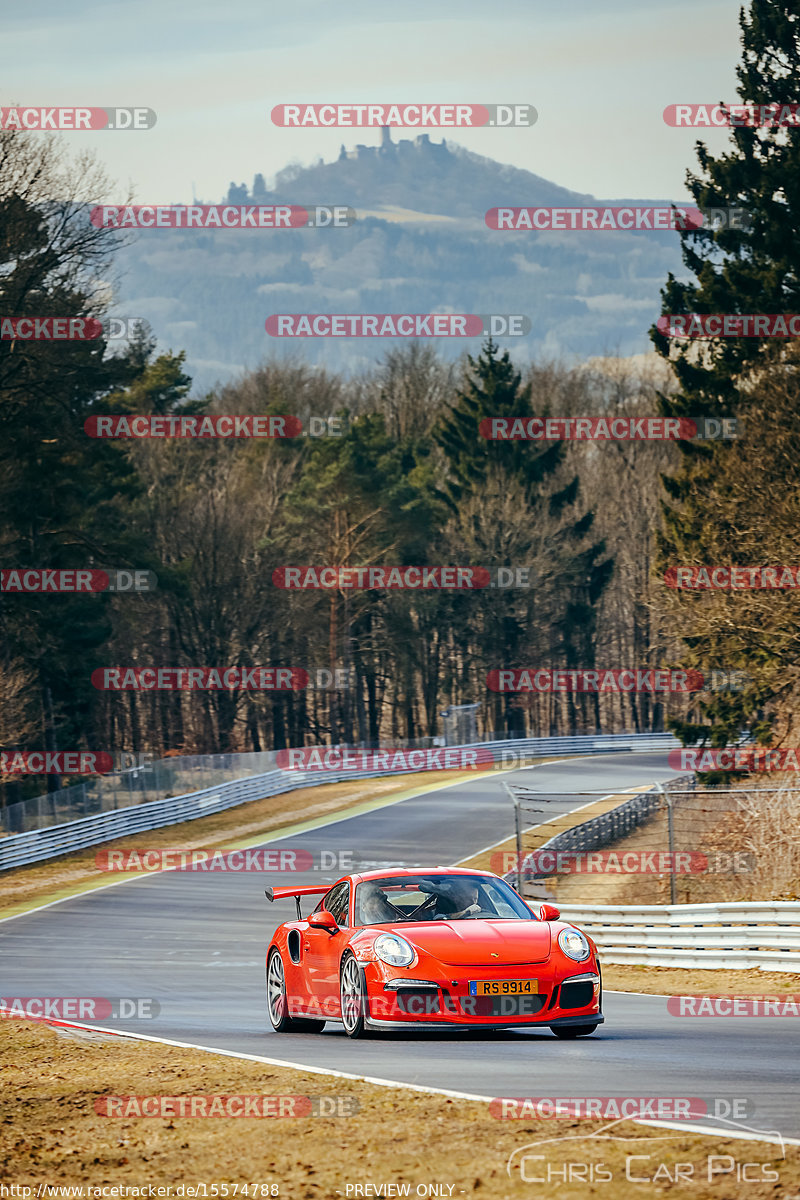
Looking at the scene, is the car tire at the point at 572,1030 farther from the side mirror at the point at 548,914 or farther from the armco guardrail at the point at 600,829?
the armco guardrail at the point at 600,829

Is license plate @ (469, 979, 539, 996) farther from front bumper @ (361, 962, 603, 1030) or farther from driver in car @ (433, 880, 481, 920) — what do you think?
driver in car @ (433, 880, 481, 920)

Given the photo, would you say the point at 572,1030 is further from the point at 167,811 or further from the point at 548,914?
the point at 167,811

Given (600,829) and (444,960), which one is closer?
(444,960)

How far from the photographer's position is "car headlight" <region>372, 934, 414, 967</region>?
33.4 feet

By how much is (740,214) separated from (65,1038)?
1502 inches

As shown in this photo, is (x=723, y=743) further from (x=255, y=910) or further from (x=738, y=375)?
(x=255, y=910)

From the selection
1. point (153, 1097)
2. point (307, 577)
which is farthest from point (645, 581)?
point (153, 1097)

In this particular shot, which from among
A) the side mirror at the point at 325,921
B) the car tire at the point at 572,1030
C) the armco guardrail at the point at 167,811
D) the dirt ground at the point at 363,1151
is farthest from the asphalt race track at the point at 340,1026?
the armco guardrail at the point at 167,811

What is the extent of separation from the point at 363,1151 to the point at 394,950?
11.8 ft

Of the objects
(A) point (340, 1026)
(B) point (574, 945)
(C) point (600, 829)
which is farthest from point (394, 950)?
(C) point (600, 829)

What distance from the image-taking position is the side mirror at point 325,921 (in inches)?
448

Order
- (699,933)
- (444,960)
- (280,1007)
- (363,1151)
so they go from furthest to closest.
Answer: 1. (699,933)
2. (280,1007)
3. (444,960)
4. (363,1151)

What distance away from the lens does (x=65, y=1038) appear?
40.9ft

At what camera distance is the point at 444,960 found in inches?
399
